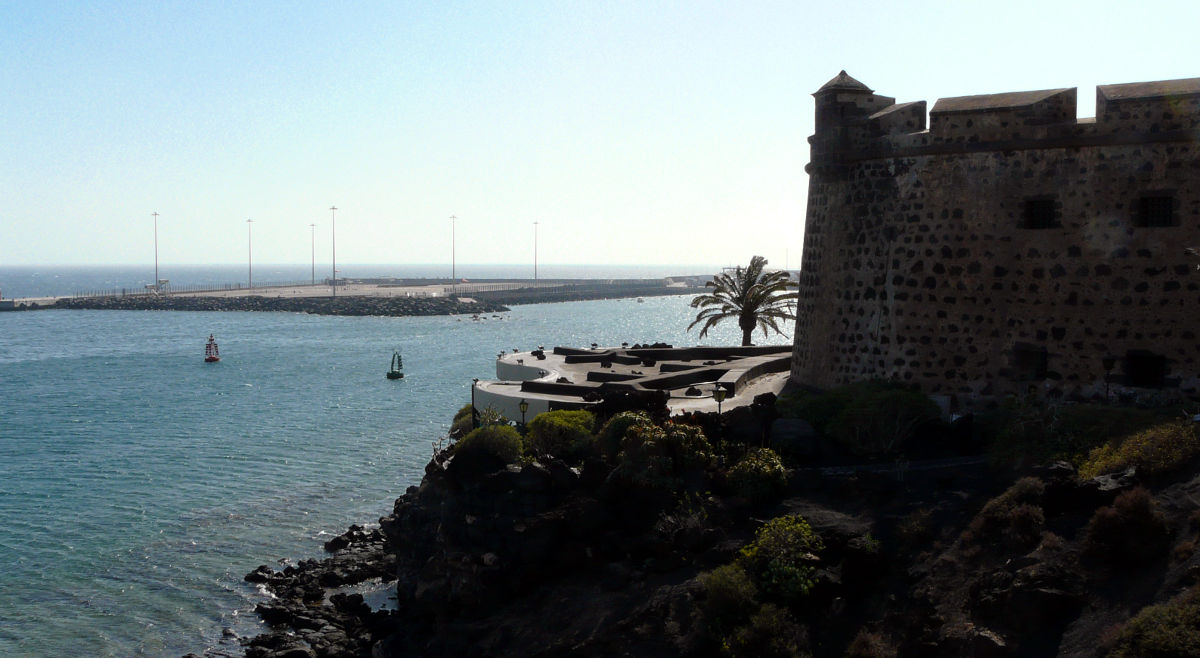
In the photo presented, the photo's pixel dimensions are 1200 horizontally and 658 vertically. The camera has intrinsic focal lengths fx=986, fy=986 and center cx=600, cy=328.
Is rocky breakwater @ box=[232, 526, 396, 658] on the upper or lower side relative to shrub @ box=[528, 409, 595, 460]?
lower

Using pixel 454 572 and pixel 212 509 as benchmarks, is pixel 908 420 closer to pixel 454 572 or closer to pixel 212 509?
pixel 454 572

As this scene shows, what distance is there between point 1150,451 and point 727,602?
8.05 m

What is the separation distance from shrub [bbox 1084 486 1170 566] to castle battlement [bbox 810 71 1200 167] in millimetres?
9558

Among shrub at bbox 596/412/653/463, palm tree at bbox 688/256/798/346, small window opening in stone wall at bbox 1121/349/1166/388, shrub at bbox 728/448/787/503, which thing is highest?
palm tree at bbox 688/256/798/346

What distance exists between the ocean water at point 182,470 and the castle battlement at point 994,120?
21438mm

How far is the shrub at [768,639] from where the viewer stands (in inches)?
672

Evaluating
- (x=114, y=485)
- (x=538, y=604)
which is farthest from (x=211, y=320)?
(x=538, y=604)

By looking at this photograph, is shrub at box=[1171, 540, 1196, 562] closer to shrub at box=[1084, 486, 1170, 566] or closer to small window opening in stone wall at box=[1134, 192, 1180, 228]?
shrub at box=[1084, 486, 1170, 566]

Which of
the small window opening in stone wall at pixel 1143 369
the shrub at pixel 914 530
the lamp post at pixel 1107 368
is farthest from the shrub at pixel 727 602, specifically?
the small window opening in stone wall at pixel 1143 369

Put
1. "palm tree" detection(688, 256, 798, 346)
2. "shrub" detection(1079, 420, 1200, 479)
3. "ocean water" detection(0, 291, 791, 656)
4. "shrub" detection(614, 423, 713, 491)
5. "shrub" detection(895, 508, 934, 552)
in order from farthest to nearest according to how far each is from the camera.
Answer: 1. "palm tree" detection(688, 256, 798, 346)
2. "ocean water" detection(0, 291, 791, 656)
3. "shrub" detection(614, 423, 713, 491)
4. "shrub" detection(895, 508, 934, 552)
5. "shrub" detection(1079, 420, 1200, 479)

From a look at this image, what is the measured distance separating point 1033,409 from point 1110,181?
5.42 m

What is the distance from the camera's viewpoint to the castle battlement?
21703 mm

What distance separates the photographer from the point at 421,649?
23.4 m

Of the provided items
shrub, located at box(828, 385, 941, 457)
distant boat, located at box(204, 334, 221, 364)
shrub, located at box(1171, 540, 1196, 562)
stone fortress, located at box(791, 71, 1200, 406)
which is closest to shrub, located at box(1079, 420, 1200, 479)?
shrub, located at box(1171, 540, 1196, 562)
